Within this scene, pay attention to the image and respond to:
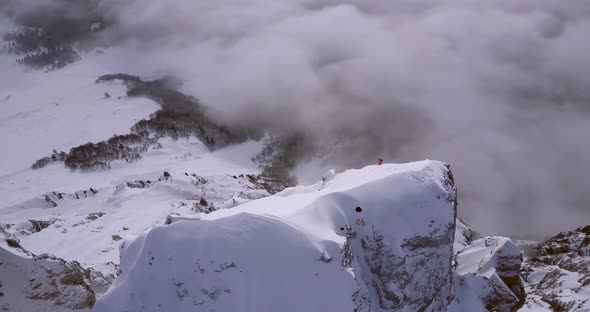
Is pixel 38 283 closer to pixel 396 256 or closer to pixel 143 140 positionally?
pixel 396 256

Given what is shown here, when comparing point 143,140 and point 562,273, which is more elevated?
point 143,140

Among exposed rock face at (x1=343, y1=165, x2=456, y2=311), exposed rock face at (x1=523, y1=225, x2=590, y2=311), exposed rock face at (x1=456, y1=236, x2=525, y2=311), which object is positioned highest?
exposed rock face at (x1=343, y1=165, x2=456, y2=311)

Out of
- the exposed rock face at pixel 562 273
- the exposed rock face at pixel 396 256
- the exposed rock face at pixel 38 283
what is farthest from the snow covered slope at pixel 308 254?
the exposed rock face at pixel 562 273

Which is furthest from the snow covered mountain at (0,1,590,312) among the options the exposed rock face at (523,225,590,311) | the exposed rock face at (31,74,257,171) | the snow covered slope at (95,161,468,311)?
the exposed rock face at (31,74,257,171)

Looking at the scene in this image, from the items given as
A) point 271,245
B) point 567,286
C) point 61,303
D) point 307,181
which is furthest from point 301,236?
point 307,181

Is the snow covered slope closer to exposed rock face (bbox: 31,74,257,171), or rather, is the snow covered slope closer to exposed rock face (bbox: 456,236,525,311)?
exposed rock face (bbox: 456,236,525,311)

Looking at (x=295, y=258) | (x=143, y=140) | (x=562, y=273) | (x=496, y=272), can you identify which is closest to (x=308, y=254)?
(x=295, y=258)

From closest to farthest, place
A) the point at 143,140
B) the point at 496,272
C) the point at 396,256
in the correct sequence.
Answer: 1. the point at 396,256
2. the point at 496,272
3. the point at 143,140
